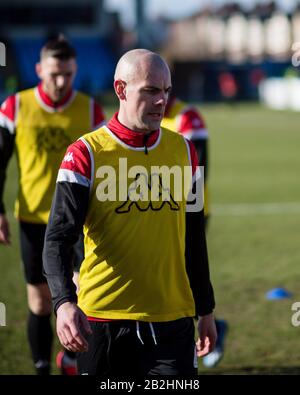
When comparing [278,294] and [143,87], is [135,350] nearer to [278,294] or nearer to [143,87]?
[143,87]

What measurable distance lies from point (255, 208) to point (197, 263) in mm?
10734

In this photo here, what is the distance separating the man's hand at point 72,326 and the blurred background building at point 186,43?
45804mm

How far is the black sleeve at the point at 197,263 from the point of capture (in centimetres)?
432

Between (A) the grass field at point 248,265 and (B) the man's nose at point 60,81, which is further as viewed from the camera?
(A) the grass field at point 248,265

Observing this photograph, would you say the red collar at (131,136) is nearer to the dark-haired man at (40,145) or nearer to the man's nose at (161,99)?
the man's nose at (161,99)

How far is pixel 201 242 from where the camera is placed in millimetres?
4344

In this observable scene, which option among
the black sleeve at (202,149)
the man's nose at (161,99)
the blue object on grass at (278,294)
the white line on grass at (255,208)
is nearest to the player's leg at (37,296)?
the black sleeve at (202,149)

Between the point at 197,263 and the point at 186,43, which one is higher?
the point at 186,43

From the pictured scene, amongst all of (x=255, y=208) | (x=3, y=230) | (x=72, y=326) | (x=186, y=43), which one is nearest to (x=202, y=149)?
(x=3, y=230)

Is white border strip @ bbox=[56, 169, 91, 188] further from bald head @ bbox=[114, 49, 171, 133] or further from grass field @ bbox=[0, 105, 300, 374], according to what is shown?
grass field @ bbox=[0, 105, 300, 374]

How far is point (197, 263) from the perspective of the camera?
4332mm

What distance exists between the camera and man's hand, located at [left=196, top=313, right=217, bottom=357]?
14.1 feet

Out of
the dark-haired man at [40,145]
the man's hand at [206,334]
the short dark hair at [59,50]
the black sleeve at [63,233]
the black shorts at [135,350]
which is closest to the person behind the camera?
the black sleeve at [63,233]

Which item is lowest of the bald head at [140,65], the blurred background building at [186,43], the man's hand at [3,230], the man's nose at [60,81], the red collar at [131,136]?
the man's hand at [3,230]
